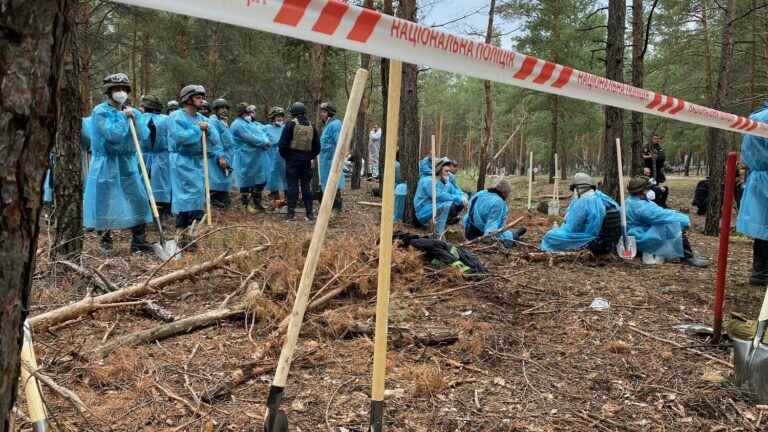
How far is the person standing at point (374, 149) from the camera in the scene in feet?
66.9

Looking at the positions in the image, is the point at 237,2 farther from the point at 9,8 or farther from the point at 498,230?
the point at 498,230

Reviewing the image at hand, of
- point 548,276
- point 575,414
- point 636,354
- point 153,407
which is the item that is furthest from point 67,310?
point 548,276

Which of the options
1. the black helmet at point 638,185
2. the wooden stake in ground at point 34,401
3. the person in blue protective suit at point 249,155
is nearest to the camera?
the wooden stake in ground at point 34,401

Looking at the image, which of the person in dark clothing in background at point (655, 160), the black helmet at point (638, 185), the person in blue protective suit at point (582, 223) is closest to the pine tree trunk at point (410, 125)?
the person in blue protective suit at point (582, 223)

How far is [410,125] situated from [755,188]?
195 inches

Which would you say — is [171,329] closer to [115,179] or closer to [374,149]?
[115,179]

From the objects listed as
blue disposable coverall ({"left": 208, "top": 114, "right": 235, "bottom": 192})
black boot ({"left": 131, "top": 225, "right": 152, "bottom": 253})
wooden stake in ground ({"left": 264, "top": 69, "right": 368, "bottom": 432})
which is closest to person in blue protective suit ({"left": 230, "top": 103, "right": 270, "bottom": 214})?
blue disposable coverall ({"left": 208, "top": 114, "right": 235, "bottom": 192})

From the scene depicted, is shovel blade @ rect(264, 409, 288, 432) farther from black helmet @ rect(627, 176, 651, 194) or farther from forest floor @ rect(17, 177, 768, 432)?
black helmet @ rect(627, 176, 651, 194)

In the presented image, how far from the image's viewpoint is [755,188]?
4.91 m

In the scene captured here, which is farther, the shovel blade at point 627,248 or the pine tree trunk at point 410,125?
the pine tree trunk at point 410,125

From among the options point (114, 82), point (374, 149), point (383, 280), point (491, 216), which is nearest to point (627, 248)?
point (491, 216)

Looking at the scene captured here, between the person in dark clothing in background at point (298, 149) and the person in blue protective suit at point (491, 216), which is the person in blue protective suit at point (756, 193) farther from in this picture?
the person in dark clothing in background at point (298, 149)

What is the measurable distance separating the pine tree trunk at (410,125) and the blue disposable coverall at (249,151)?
129 inches

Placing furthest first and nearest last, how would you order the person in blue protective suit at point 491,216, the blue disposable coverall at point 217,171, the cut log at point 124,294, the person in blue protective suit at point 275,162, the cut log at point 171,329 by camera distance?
the person in blue protective suit at point 275,162 < the blue disposable coverall at point 217,171 < the person in blue protective suit at point 491,216 < the cut log at point 124,294 < the cut log at point 171,329
